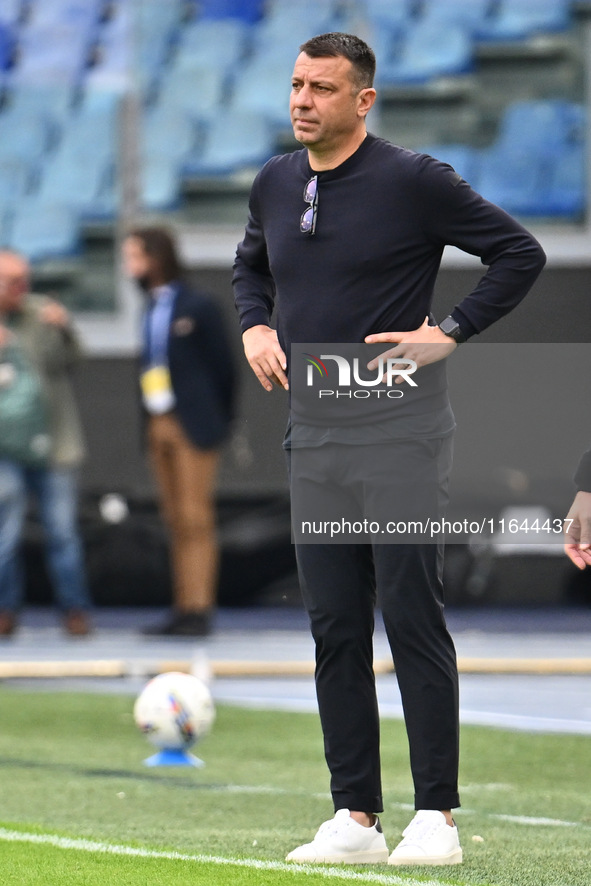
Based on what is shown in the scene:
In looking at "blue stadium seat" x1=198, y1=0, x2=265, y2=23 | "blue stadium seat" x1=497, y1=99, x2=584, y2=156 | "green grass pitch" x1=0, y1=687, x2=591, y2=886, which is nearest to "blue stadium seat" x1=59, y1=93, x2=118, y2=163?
"blue stadium seat" x1=198, y1=0, x2=265, y2=23

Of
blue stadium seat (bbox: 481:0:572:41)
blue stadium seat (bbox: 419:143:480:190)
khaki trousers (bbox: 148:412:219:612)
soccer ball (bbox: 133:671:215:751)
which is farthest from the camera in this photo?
blue stadium seat (bbox: 419:143:480:190)

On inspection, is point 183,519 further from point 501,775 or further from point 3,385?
point 501,775

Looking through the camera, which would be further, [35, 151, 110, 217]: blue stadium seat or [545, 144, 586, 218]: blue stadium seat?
[35, 151, 110, 217]: blue stadium seat

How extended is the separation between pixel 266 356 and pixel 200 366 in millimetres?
6134

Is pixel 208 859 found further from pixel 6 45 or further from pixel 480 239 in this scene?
pixel 6 45

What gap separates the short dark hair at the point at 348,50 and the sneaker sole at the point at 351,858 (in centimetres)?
182

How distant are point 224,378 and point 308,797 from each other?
16.6ft

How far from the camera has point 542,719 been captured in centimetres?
760

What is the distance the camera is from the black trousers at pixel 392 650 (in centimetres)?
414

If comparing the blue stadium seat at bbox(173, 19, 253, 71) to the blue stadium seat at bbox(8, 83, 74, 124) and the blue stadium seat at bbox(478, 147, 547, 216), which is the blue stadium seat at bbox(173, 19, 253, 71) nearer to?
the blue stadium seat at bbox(8, 83, 74, 124)

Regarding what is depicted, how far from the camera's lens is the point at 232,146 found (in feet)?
45.0

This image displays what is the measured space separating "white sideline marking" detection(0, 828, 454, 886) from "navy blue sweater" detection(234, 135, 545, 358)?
1.24m

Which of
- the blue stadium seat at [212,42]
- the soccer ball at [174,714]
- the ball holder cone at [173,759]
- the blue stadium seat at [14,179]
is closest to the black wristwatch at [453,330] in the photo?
the soccer ball at [174,714]

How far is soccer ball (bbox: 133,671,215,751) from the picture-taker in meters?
→ 6.26
